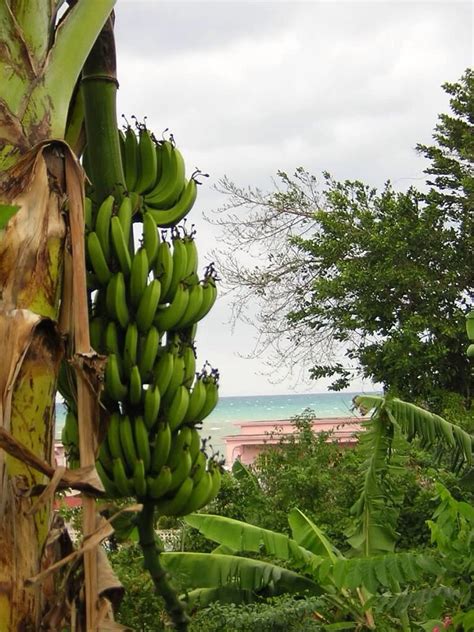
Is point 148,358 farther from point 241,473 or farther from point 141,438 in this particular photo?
point 241,473

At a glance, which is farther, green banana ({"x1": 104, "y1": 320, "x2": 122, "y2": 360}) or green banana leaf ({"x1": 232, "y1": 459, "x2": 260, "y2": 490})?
green banana leaf ({"x1": 232, "y1": 459, "x2": 260, "y2": 490})

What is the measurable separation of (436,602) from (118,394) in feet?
5.20

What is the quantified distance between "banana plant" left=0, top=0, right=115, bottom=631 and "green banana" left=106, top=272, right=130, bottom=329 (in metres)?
0.47

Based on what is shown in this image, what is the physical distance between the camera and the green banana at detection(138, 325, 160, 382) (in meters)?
2.03

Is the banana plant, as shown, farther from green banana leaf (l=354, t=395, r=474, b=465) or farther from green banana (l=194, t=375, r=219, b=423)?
green banana leaf (l=354, t=395, r=474, b=465)

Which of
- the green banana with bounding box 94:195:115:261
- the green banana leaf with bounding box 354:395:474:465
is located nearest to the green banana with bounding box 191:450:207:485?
the green banana with bounding box 94:195:115:261

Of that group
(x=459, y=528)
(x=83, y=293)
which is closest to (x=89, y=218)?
(x=83, y=293)

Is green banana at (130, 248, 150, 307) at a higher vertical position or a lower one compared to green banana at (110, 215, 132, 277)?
lower

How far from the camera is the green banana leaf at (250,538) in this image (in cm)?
348

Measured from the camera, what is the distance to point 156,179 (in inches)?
92.9

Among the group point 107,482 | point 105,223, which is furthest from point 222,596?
point 105,223

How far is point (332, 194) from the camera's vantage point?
9.66 meters

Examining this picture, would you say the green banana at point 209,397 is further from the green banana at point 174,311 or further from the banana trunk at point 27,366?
the banana trunk at point 27,366

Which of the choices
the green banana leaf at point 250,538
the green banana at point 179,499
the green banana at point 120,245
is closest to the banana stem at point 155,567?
the green banana at point 179,499
